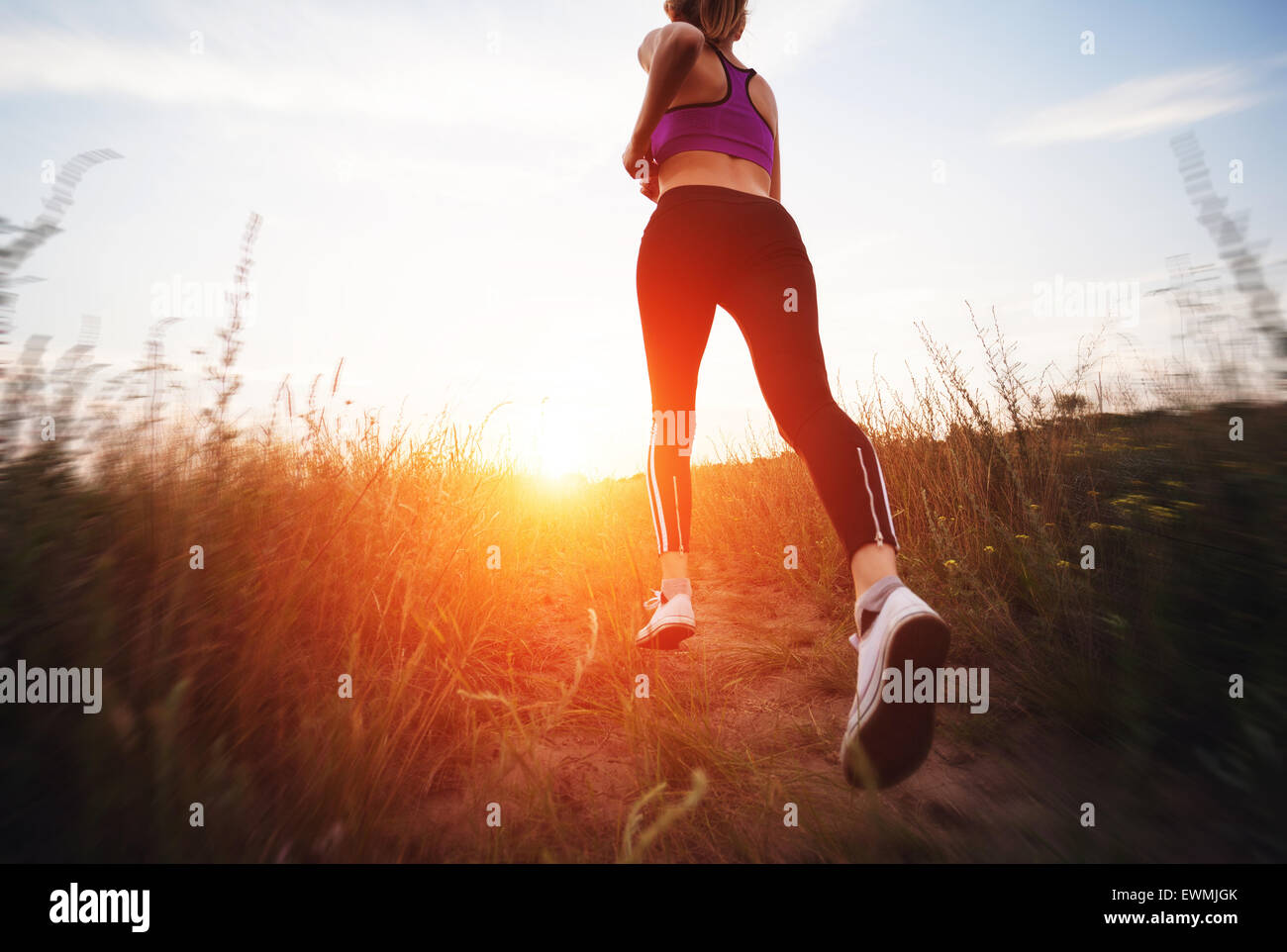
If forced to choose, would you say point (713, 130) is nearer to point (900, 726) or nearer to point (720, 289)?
point (720, 289)

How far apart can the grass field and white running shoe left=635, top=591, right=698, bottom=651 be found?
0.52ft

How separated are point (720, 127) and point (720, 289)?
0.53 metres

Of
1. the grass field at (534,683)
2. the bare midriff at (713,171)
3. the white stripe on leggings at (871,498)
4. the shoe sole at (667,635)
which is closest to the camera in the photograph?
the grass field at (534,683)

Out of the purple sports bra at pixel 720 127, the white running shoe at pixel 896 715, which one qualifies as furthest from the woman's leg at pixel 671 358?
the white running shoe at pixel 896 715

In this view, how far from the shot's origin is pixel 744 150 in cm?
199

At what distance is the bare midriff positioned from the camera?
1.92m

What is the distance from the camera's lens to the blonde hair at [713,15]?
6.56 feet

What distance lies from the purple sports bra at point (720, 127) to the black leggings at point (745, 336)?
0.17 metres

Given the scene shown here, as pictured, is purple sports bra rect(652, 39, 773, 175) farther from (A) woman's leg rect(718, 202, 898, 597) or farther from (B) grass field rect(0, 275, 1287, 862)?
(B) grass field rect(0, 275, 1287, 862)

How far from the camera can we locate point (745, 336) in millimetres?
1875

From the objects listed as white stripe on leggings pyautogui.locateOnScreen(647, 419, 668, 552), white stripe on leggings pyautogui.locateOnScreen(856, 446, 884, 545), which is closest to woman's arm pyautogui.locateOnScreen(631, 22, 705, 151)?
white stripe on leggings pyautogui.locateOnScreen(647, 419, 668, 552)

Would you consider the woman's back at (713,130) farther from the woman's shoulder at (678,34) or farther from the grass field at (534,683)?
the grass field at (534,683)
